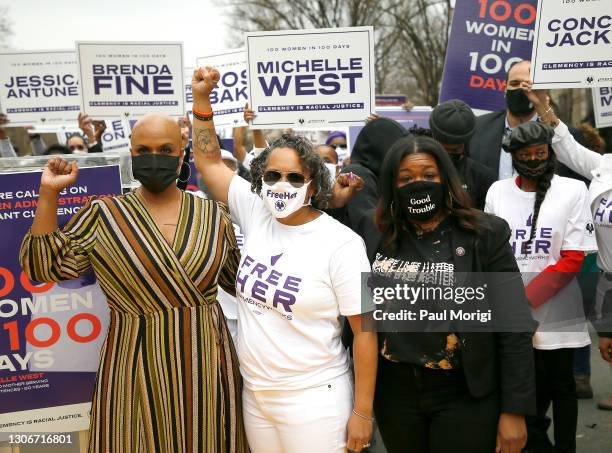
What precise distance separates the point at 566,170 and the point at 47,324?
135 inches

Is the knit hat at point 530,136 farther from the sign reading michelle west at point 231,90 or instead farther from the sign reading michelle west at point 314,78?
the sign reading michelle west at point 231,90

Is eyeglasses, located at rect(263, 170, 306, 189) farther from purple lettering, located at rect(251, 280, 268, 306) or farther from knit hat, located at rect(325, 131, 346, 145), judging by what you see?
knit hat, located at rect(325, 131, 346, 145)

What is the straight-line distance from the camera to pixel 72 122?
761 cm

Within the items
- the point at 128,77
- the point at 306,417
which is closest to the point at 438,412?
the point at 306,417

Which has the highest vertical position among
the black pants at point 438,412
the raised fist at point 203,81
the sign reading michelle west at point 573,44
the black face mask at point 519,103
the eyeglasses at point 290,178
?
the sign reading michelle west at point 573,44

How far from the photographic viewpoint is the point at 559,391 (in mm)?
3768

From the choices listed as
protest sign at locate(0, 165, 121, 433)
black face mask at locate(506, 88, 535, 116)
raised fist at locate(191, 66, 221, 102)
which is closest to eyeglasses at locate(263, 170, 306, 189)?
raised fist at locate(191, 66, 221, 102)

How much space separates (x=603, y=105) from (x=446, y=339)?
3935 mm

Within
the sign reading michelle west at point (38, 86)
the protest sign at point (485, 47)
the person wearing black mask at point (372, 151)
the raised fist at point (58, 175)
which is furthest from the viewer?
the sign reading michelle west at point (38, 86)

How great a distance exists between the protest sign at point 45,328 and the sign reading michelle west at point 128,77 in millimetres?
2501

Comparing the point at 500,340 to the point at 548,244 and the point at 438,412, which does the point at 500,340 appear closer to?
the point at 438,412

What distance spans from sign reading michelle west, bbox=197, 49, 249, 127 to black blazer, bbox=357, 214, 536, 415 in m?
4.21

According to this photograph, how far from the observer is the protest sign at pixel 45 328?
3.22 meters

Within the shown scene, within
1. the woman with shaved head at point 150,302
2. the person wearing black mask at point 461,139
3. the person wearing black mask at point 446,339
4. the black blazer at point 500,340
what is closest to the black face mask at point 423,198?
the person wearing black mask at point 446,339
